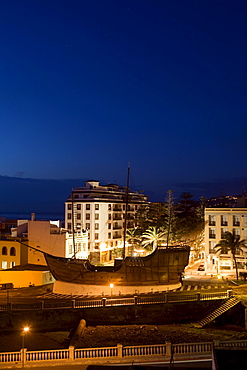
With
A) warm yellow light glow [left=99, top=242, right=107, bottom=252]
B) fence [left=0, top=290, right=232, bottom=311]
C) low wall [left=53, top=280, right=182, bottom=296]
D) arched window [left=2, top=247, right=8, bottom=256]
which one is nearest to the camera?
fence [left=0, top=290, right=232, bottom=311]

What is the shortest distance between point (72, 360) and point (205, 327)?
10.6 metres

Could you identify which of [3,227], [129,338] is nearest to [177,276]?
[129,338]

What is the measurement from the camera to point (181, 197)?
2459 inches

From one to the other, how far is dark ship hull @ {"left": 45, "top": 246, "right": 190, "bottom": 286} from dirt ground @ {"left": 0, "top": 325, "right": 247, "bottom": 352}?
626cm

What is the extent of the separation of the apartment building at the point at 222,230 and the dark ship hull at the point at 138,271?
10.4 m

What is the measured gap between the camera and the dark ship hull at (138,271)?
102 feet

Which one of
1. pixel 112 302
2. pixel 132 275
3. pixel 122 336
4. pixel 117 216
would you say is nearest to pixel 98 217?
pixel 117 216

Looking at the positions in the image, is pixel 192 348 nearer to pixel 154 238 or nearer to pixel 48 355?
pixel 48 355

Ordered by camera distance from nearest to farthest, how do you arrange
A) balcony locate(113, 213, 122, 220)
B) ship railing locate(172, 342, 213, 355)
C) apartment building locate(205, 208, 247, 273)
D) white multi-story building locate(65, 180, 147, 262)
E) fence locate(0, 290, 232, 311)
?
ship railing locate(172, 342, 213, 355) → fence locate(0, 290, 232, 311) → apartment building locate(205, 208, 247, 273) → white multi-story building locate(65, 180, 147, 262) → balcony locate(113, 213, 122, 220)

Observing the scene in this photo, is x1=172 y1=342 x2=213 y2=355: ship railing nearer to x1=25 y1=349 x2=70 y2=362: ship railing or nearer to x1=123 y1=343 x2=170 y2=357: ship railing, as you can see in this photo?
x1=123 y1=343 x2=170 y2=357: ship railing

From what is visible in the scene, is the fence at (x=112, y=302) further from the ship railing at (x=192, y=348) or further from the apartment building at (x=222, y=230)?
the apartment building at (x=222, y=230)

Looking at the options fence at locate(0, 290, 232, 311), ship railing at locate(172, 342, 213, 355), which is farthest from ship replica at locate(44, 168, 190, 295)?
ship railing at locate(172, 342, 213, 355)

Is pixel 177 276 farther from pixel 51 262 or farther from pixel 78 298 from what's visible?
pixel 51 262

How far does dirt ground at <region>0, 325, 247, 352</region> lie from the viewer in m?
21.5
